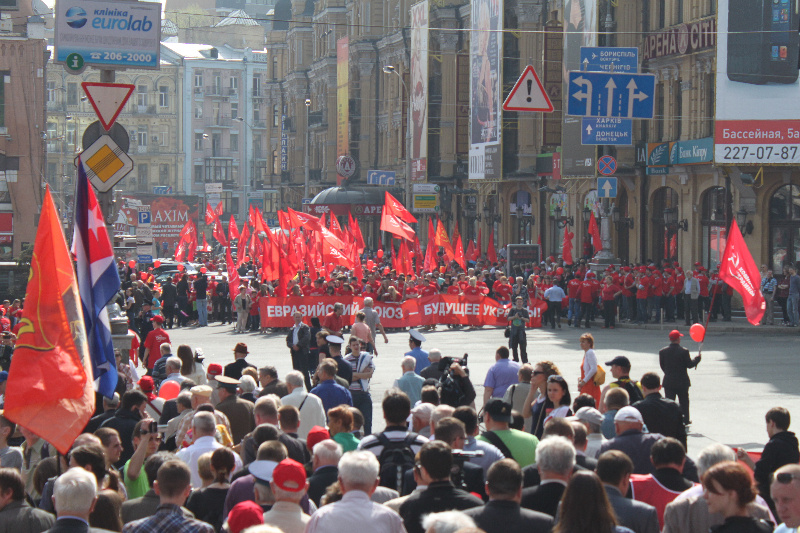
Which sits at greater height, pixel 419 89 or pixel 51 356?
pixel 419 89

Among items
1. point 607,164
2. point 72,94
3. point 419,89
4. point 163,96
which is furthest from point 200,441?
point 163,96

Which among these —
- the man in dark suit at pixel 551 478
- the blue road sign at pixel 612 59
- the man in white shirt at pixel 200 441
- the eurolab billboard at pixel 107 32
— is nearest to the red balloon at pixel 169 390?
the man in white shirt at pixel 200 441

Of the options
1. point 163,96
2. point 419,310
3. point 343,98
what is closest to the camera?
point 419,310

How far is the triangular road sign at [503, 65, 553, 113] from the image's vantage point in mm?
22750

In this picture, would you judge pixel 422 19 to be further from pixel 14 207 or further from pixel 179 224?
pixel 14 207

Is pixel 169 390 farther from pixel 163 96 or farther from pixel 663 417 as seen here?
pixel 163 96

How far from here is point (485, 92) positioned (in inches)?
1884

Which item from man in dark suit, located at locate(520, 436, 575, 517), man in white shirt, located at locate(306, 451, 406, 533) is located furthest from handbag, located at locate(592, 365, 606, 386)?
man in white shirt, located at locate(306, 451, 406, 533)

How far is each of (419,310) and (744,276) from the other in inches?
558

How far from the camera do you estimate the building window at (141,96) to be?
319 ft

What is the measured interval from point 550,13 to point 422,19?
451 inches

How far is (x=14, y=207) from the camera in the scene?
48750 mm

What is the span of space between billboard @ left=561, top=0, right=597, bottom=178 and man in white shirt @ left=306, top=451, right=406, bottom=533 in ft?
105

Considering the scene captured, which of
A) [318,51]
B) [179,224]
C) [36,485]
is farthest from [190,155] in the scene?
[36,485]
